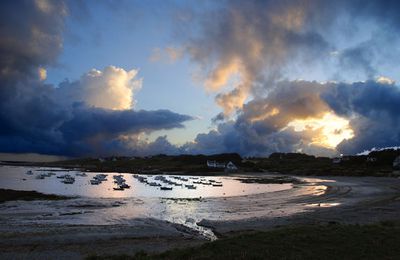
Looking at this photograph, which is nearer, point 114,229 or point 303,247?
point 303,247

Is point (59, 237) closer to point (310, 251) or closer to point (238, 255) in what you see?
point (238, 255)

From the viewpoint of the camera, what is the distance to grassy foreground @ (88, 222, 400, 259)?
19.2 meters

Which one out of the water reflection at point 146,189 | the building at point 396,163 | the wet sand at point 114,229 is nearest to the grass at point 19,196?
the wet sand at point 114,229

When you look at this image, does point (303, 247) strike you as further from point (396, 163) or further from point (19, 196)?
point (396, 163)

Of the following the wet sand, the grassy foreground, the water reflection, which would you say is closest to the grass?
the wet sand

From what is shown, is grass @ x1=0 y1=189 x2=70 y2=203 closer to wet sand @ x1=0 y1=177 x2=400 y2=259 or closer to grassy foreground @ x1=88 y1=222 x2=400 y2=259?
wet sand @ x1=0 y1=177 x2=400 y2=259

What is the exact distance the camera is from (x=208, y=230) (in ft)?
112

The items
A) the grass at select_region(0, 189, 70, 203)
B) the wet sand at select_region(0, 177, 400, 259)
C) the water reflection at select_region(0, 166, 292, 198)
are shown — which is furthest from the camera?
the water reflection at select_region(0, 166, 292, 198)

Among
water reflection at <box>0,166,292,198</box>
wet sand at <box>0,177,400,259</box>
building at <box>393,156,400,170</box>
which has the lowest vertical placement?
wet sand at <box>0,177,400,259</box>

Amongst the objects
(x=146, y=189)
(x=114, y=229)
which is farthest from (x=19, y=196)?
(x=146, y=189)

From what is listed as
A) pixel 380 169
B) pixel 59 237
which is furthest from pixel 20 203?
pixel 380 169

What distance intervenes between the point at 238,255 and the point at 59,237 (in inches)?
647

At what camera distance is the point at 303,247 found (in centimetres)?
2089

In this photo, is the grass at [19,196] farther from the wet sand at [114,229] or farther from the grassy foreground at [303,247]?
the grassy foreground at [303,247]
